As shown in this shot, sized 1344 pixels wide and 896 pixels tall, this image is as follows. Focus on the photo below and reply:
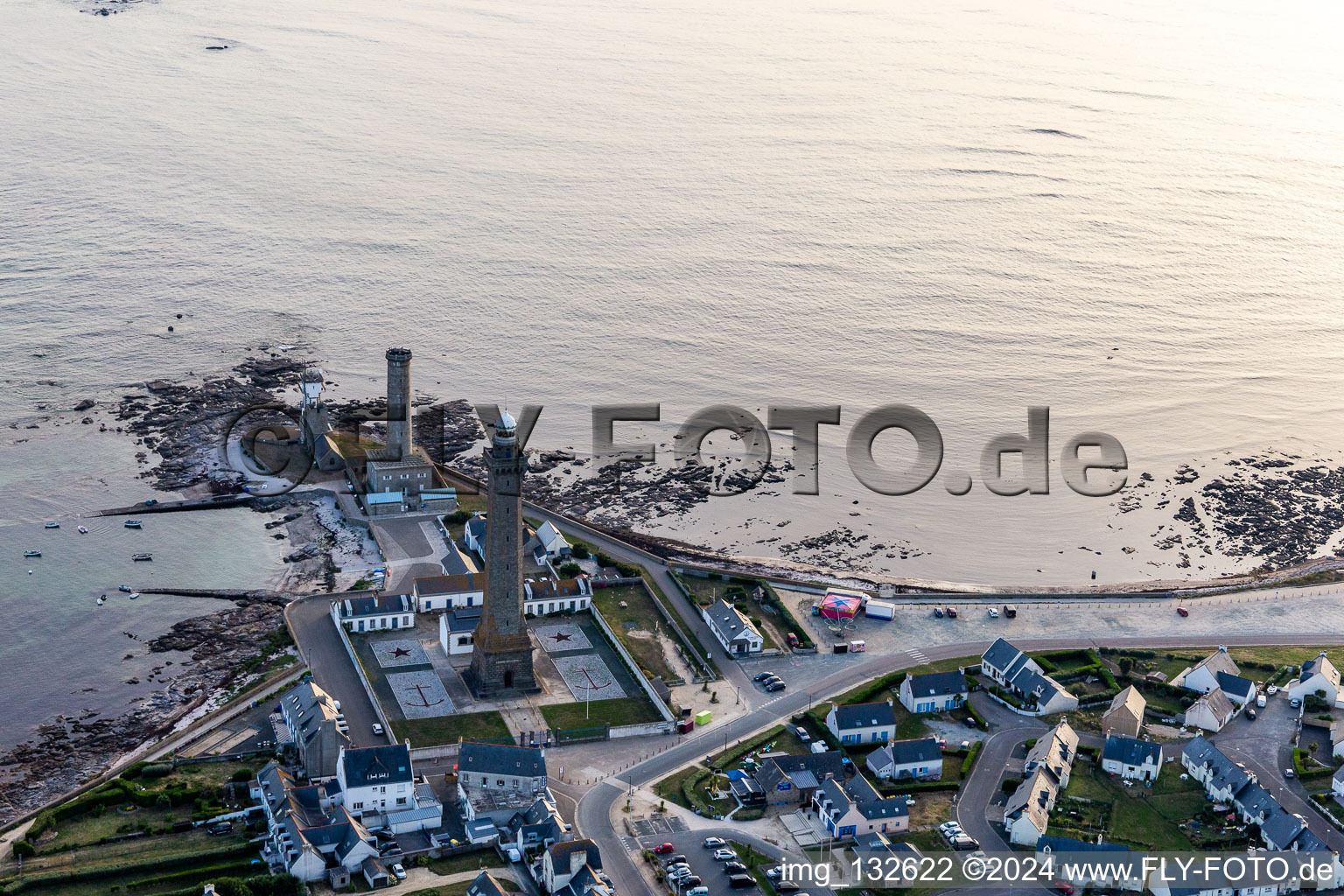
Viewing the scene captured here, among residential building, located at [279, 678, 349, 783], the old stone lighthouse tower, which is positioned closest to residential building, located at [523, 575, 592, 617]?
the old stone lighthouse tower

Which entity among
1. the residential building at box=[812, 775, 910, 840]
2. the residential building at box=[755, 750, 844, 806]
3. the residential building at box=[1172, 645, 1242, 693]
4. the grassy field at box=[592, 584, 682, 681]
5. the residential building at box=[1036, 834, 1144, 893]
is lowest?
the residential building at box=[1036, 834, 1144, 893]

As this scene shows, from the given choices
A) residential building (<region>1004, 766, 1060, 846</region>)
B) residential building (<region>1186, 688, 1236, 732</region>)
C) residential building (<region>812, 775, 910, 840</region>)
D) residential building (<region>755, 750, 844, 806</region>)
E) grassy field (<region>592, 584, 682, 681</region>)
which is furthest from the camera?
grassy field (<region>592, 584, 682, 681</region>)

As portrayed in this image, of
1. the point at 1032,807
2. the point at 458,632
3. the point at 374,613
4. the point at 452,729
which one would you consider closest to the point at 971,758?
the point at 1032,807

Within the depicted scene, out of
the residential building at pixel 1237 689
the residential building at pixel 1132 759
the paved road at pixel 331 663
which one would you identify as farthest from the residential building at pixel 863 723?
the paved road at pixel 331 663

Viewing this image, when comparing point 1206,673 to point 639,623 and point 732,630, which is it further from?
point 639,623

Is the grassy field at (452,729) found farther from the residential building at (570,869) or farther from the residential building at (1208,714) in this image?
the residential building at (1208,714)

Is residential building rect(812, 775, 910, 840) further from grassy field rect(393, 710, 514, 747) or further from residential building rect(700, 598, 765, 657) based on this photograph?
grassy field rect(393, 710, 514, 747)

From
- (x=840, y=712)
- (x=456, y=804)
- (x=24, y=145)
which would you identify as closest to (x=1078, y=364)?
(x=840, y=712)
